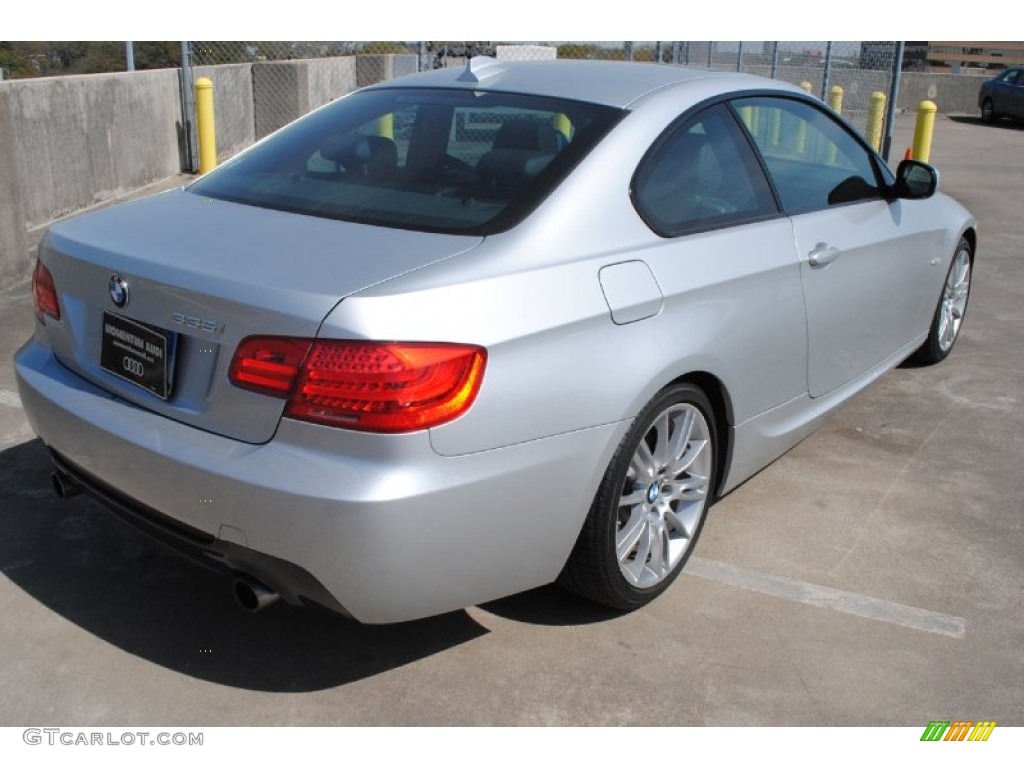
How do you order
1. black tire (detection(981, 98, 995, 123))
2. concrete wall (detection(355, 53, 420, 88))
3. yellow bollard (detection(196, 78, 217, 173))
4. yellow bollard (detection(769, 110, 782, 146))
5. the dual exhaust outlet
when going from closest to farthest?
the dual exhaust outlet, yellow bollard (detection(769, 110, 782, 146)), yellow bollard (detection(196, 78, 217, 173)), concrete wall (detection(355, 53, 420, 88)), black tire (detection(981, 98, 995, 123))

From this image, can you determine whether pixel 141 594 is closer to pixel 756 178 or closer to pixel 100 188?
pixel 756 178

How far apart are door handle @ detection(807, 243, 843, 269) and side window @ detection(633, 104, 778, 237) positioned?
224mm

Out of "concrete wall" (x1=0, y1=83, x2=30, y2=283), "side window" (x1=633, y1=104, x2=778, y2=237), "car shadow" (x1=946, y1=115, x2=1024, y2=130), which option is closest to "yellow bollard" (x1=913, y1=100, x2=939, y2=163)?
"side window" (x1=633, y1=104, x2=778, y2=237)

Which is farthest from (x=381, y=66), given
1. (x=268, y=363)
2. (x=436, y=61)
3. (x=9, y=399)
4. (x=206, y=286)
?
(x=268, y=363)

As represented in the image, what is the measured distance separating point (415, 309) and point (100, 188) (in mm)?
8457

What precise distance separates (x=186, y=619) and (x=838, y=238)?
2.74 meters

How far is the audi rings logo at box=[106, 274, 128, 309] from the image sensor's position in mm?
2947

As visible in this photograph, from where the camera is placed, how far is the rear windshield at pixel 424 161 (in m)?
3.17

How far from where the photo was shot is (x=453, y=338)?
2.65m

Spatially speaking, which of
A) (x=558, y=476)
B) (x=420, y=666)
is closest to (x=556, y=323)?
(x=558, y=476)

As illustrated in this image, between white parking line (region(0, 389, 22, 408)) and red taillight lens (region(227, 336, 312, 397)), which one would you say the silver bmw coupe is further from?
white parking line (region(0, 389, 22, 408))

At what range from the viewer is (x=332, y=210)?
10.6ft

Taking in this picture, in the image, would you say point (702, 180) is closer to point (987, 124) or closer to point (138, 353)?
point (138, 353)

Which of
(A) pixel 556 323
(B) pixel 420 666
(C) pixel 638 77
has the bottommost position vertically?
(B) pixel 420 666
